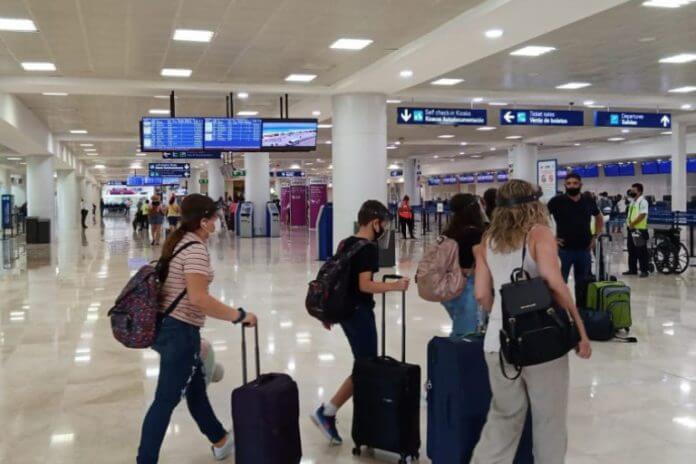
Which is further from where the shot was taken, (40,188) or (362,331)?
(40,188)

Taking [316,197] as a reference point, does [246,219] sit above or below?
below

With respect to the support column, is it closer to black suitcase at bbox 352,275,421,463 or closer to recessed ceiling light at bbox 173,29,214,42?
recessed ceiling light at bbox 173,29,214,42

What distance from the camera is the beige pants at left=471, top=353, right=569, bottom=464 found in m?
3.07

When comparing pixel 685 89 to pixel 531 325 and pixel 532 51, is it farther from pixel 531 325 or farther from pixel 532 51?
pixel 531 325

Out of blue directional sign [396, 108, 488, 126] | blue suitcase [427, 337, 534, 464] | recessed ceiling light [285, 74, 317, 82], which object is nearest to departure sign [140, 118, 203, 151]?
recessed ceiling light [285, 74, 317, 82]

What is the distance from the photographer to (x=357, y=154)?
14273 mm

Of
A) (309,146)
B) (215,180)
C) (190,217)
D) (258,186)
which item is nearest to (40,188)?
(258,186)

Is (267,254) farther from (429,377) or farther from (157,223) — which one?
(429,377)

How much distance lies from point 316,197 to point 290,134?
1872cm

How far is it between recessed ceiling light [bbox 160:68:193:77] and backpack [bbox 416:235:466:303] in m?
9.56

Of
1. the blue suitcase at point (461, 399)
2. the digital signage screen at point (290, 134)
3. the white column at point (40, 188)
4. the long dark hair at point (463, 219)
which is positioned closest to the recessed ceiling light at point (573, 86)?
the digital signage screen at point (290, 134)

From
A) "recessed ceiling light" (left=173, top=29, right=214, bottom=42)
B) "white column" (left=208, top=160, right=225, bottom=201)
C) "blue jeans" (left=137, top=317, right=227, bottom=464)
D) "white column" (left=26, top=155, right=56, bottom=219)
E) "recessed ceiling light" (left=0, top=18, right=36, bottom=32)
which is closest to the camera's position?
"blue jeans" (left=137, top=317, right=227, bottom=464)

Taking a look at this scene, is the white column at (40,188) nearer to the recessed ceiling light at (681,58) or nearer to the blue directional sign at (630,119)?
the blue directional sign at (630,119)

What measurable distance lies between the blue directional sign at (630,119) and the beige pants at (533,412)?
15.8m
